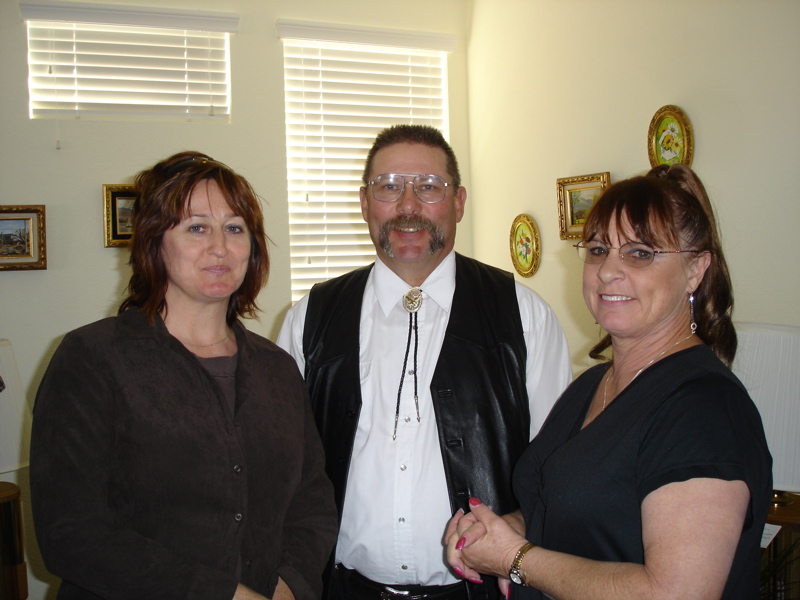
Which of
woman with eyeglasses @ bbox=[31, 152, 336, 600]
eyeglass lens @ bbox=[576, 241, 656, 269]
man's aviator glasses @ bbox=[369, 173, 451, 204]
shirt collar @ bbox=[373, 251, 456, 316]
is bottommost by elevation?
woman with eyeglasses @ bbox=[31, 152, 336, 600]

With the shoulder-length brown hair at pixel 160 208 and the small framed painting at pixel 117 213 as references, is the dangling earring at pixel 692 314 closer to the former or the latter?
the shoulder-length brown hair at pixel 160 208

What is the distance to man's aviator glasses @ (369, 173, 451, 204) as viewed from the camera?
74.4 inches

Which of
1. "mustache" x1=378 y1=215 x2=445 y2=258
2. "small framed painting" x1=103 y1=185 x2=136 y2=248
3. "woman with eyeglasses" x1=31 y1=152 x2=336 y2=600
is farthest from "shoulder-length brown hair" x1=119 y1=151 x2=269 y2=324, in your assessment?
"small framed painting" x1=103 y1=185 x2=136 y2=248

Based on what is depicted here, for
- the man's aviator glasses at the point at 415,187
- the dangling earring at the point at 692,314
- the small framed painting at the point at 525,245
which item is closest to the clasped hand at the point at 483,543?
the dangling earring at the point at 692,314

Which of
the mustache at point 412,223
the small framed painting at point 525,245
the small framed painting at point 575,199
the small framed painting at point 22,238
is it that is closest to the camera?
the mustache at point 412,223

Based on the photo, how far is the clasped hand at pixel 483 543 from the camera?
123cm

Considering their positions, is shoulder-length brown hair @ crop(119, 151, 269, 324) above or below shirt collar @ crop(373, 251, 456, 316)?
above

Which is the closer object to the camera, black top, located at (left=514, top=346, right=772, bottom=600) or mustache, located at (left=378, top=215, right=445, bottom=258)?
black top, located at (left=514, top=346, right=772, bottom=600)

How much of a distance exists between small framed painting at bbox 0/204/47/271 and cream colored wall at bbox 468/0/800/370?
96.6 inches

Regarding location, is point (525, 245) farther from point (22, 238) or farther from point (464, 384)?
point (22, 238)

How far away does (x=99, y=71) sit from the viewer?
136 inches

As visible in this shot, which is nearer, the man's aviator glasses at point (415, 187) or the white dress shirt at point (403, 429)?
the white dress shirt at point (403, 429)

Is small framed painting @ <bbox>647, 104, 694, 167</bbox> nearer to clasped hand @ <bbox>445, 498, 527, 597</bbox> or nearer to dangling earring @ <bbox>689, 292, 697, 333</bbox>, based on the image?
dangling earring @ <bbox>689, 292, 697, 333</bbox>

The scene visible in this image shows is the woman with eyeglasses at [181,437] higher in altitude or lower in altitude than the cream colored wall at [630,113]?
lower
